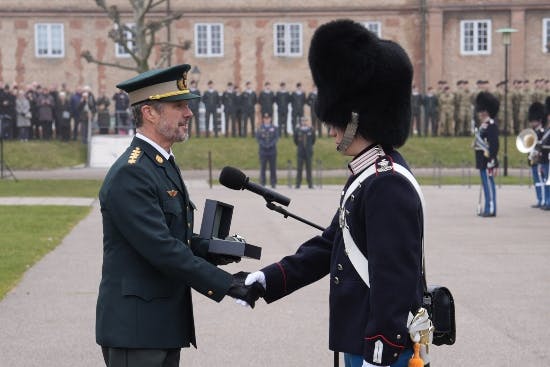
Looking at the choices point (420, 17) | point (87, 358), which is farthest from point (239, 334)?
point (420, 17)

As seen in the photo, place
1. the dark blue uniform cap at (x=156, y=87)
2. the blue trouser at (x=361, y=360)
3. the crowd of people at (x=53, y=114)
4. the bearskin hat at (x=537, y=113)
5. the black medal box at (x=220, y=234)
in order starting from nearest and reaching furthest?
the blue trouser at (x=361, y=360) → the dark blue uniform cap at (x=156, y=87) → the black medal box at (x=220, y=234) → the bearskin hat at (x=537, y=113) → the crowd of people at (x=53, y=114)


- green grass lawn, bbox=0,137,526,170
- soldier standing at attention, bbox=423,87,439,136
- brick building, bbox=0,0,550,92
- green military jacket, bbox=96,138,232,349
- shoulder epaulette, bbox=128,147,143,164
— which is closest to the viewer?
green military jacket, bbox=96,138,232,349

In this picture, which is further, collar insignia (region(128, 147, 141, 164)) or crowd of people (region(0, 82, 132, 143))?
crowd of people (region(0, 82, 132, 143))

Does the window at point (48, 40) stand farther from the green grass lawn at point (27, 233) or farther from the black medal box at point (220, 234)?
the black medal box at point (220, 234)

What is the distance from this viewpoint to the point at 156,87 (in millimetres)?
5664

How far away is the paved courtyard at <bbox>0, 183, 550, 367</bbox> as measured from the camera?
342 inches

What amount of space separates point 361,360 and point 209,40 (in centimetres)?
4849

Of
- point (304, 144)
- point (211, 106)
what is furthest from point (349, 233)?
point (211, 106)

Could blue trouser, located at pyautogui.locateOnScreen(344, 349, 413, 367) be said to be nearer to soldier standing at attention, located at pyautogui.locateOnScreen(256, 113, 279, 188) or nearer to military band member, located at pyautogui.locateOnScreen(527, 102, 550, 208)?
military band member, located at pyautogui.locateOnScreen(527, 102, 550, 208)

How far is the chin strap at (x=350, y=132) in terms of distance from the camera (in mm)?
5207

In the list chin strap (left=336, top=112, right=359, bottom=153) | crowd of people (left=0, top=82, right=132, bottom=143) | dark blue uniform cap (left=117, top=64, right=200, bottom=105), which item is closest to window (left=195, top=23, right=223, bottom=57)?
crowd of people (left=0, top=82, right=132, bottom=143)

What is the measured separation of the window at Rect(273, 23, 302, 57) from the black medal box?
4759 centimetres

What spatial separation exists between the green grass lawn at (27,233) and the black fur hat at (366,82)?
6.90m

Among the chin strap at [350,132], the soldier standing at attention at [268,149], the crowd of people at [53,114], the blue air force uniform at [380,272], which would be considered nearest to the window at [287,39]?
the crowd of people at [53,114]
